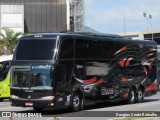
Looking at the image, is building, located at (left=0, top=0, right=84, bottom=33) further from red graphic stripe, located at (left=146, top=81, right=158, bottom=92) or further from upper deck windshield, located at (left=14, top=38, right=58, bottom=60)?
upper deck windshield, located at (left=14, top=38, right=58, bottom=60)

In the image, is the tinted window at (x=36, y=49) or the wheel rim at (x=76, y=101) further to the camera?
the wheel rim at (x=76, y=101)

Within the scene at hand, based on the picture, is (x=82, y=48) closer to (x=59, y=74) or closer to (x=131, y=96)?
(x=59, y=74)

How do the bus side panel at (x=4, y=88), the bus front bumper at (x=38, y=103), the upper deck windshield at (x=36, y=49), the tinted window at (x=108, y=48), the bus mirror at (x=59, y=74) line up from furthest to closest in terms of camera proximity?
the bus side panel at (x=4, y=88), the tinted window at (x=108, y=48), the upper deck windshield at (x=36, y=49), the bus mirror at (x=59, y=74), the bus front bumper at (x=38, y=103)

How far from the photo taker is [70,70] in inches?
843

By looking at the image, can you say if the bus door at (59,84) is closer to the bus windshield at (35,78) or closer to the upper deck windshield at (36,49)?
the bus windshield at (35,78)

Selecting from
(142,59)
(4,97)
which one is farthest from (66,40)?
(4,97)

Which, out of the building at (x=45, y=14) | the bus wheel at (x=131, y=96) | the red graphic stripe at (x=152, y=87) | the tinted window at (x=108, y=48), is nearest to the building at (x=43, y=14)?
the building at (x=45, y=14)

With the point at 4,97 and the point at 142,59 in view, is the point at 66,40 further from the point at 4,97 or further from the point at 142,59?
the point at 4,97

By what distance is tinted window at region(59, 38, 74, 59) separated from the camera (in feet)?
68.8

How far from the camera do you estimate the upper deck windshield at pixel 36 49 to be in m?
20.8

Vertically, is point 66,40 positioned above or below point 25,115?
above

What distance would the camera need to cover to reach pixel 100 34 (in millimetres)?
24531

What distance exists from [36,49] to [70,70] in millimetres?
1707

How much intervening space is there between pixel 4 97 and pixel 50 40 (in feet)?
39.9
